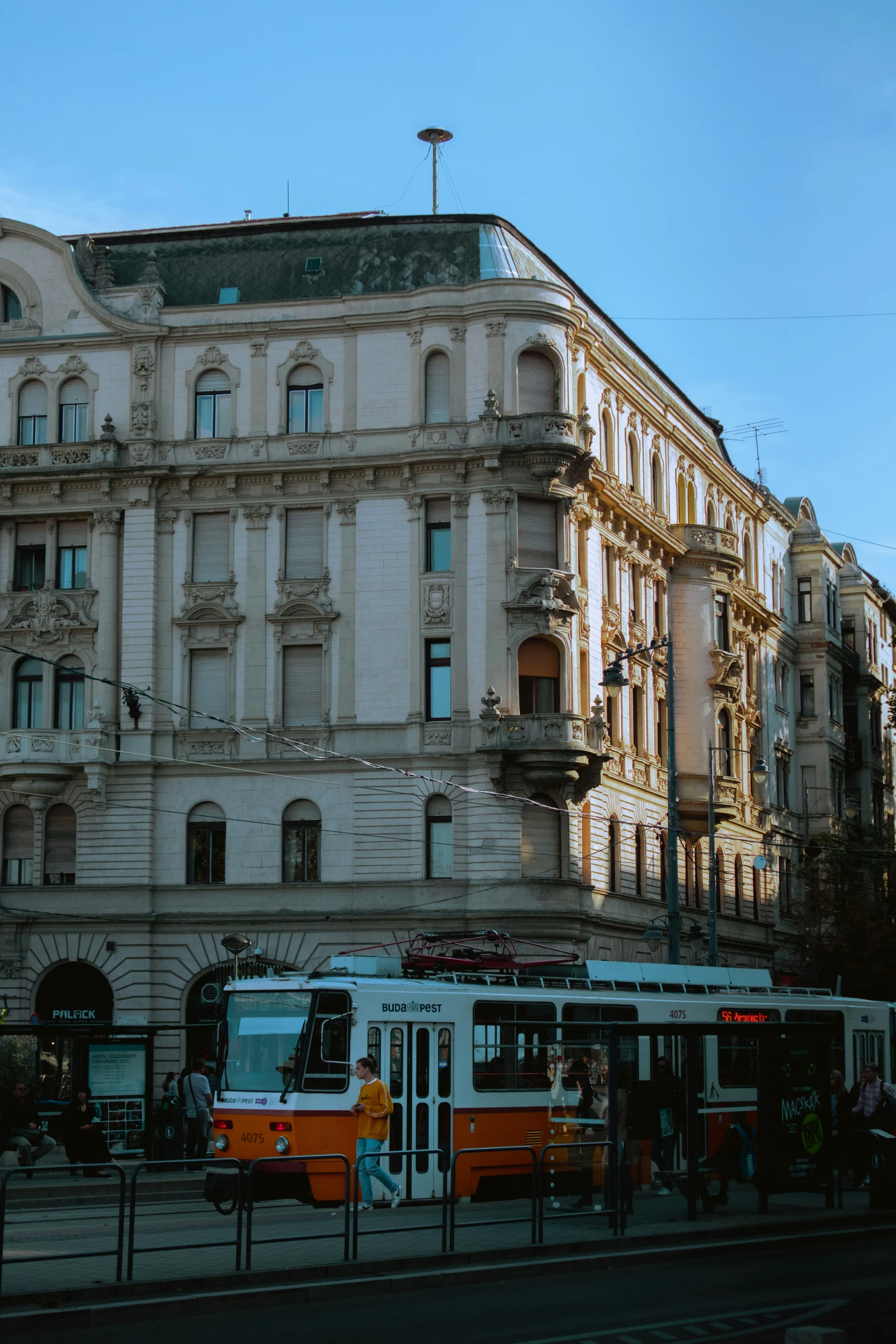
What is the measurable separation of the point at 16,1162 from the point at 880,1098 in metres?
12.8

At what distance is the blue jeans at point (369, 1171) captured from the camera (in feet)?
70.7

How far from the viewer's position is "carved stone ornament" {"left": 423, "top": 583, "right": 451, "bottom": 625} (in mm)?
49906

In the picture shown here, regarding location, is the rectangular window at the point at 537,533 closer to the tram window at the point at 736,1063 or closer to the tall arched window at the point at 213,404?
the tall arched window at the point at 213,404

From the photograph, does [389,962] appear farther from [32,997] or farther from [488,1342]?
Result: [32,997]

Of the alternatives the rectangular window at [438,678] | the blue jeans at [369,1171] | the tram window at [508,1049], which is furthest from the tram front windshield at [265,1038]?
the rectangular window at [438,678]

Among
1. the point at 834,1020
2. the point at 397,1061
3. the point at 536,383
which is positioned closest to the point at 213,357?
the point at 536,383

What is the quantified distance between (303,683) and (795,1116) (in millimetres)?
28856

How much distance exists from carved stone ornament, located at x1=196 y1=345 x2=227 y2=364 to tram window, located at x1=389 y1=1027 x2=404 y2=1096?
30.3 meters

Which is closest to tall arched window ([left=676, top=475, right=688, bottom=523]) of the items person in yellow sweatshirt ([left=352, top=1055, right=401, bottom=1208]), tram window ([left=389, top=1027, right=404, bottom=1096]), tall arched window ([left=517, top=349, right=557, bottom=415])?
tall arched window ([left=517, top=349, right=557, bottom=415])

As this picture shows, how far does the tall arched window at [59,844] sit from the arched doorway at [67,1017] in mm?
2376

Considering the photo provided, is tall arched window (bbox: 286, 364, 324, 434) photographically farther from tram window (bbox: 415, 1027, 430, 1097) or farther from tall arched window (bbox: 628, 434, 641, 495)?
tram window (bbox: 415, 1027, 430, 1097)

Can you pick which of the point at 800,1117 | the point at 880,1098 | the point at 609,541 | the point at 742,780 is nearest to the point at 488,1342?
the point at 800,1117

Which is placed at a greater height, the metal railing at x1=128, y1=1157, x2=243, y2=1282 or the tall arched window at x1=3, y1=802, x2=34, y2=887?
the tall arched window at x1=3, y1=802, x2=34, y2=887

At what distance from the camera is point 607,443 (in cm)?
5597
